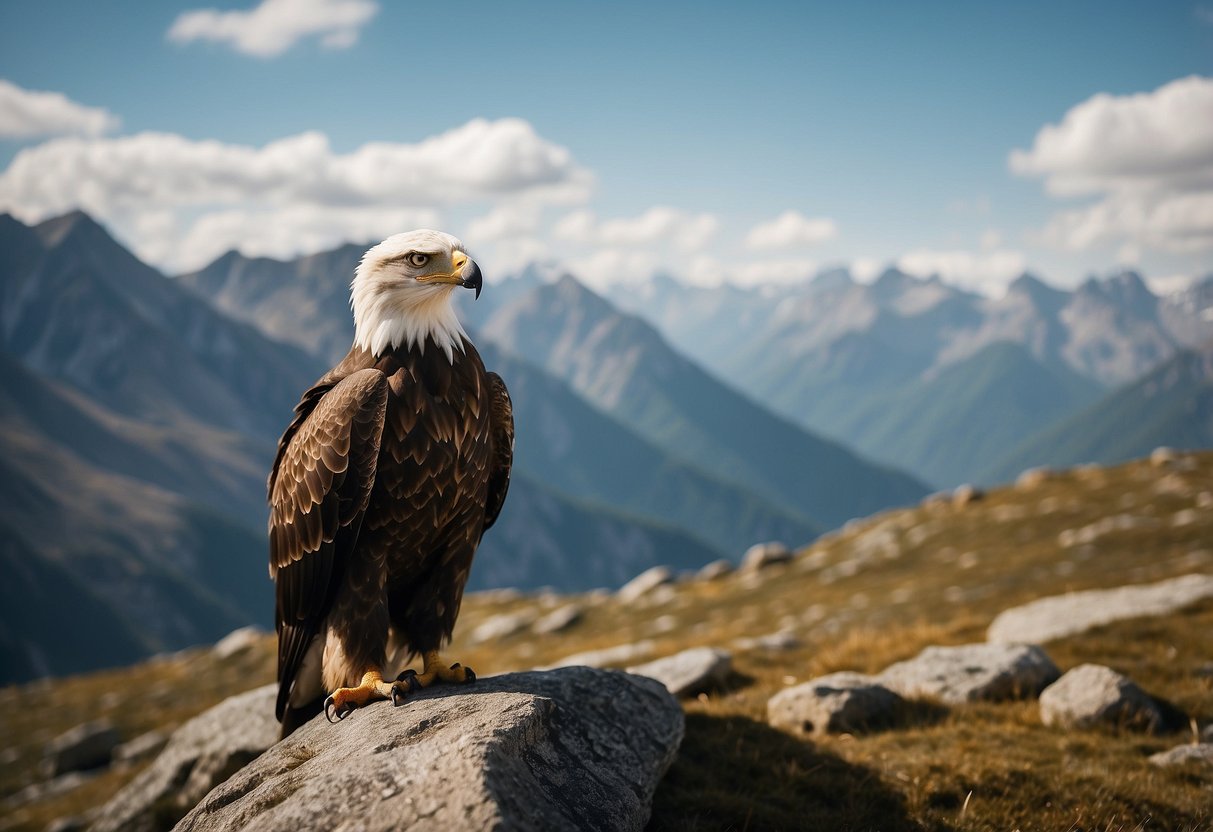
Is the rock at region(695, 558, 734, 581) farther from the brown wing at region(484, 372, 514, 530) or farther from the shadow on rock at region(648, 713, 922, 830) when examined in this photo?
the brown wing at region(484, 372, 514, 530)

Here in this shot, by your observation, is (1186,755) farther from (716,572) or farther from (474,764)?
(716,572)

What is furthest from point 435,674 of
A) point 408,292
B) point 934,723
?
point 934,723

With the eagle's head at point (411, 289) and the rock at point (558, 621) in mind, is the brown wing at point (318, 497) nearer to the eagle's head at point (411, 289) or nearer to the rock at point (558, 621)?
the eagle's head at point (411, 289)

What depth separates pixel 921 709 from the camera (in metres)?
9.20

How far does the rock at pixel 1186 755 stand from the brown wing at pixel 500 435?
22.7ft

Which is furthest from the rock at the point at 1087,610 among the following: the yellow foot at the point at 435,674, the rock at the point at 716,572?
the rock at the point at 716,572

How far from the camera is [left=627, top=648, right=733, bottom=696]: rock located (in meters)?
10.9

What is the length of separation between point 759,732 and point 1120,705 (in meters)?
3.98

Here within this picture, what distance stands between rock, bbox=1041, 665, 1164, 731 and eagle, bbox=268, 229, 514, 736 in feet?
21.3

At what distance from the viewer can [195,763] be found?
11.0 m

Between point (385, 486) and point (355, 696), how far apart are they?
1.85m

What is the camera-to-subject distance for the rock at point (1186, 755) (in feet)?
25.0

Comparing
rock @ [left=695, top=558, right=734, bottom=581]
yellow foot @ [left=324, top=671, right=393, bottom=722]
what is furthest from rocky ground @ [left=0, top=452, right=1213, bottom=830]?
rock @ [left=695, top=558, right=734, bottom=581]

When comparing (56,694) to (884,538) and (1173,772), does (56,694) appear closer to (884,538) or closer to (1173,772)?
(884,538)
